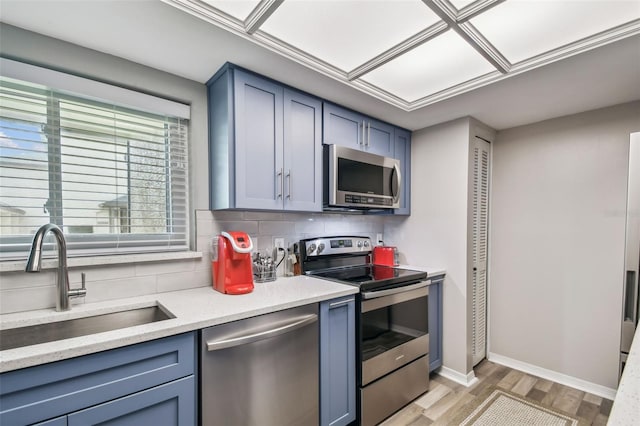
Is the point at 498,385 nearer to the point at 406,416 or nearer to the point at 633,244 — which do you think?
the point at 406,416

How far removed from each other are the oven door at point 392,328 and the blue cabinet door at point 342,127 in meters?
1.11

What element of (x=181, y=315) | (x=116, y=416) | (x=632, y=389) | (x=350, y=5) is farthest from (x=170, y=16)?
(x=632, y=389)

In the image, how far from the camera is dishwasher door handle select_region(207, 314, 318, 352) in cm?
125

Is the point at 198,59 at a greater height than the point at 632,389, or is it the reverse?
the point at 198,59

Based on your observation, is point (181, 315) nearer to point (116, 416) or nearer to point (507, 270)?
point (116, 416)

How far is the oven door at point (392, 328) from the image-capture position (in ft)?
6.12

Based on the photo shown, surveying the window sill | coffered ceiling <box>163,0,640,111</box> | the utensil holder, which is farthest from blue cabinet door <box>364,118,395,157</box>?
the window sill

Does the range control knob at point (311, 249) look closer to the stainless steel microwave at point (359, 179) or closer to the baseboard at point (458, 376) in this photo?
the stainless steel microwave at point (359, 179)

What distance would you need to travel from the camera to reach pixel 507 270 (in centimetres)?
270

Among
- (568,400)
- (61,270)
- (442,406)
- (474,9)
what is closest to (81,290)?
(61,270)

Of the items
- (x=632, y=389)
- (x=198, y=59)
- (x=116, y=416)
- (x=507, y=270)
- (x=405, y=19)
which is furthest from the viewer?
(x=507, y=270)

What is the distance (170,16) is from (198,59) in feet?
1.14

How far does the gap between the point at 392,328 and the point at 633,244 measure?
4.96 feet

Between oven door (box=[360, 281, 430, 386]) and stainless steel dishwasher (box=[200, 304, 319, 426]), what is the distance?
40cm
